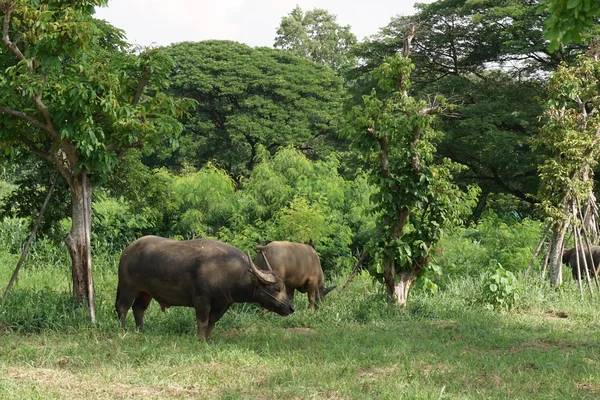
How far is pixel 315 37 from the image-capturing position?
42062mm

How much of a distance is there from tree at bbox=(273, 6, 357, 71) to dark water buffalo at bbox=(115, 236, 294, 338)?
32860 millimetres

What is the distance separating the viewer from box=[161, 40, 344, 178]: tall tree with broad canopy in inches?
1260

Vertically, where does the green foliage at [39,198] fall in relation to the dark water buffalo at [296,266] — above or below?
above

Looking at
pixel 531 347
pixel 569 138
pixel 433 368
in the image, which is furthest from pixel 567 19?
pixel 569 138

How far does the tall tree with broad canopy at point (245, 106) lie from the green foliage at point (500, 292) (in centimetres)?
2037

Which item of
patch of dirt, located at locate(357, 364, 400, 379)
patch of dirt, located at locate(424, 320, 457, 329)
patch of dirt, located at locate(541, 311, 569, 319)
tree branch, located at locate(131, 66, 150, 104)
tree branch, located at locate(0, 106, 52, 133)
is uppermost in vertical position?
tree branch, located at locate(131, 66, 150, 104)

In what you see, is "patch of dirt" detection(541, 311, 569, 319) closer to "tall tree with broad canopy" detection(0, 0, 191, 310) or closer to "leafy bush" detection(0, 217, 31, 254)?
"tall tree with broad canopy" detection(0, 0, 191, 310)

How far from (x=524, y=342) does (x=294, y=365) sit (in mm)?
3294

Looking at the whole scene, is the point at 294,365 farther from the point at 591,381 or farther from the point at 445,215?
the point at 445,215

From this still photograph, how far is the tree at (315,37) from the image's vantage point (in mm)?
41094

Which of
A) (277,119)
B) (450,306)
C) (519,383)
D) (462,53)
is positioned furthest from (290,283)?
(277,119)

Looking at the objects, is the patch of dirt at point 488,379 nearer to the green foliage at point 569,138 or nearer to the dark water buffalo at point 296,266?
the dark water buffalo at point 296,266

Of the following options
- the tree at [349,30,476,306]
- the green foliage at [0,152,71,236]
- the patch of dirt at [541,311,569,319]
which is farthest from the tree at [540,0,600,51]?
the green foliage at [0,152,71,236]

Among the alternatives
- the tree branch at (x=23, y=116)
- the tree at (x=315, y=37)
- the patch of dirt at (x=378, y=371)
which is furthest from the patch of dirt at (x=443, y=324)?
the tree at (x=315, y=37)
